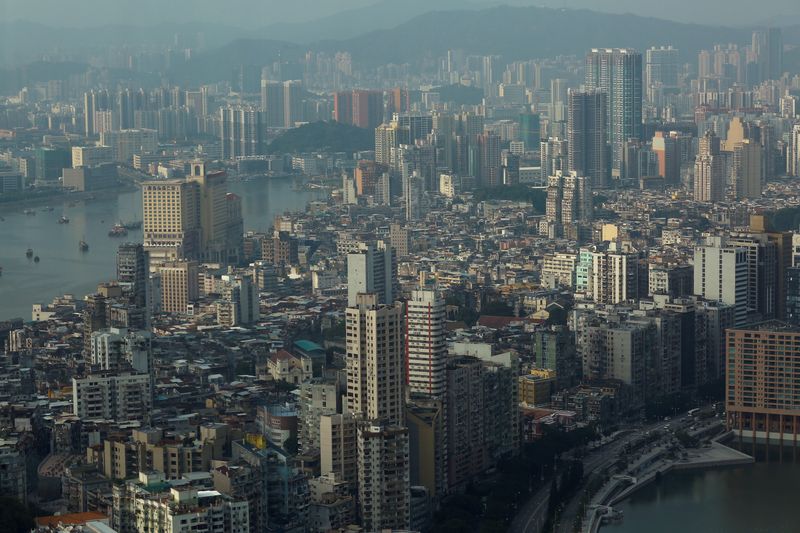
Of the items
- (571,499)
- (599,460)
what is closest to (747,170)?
(599,460)

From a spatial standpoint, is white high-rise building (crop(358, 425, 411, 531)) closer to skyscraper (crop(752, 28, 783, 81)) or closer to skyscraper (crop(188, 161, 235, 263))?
skyscraper (crop(188, 161, 235, 263))

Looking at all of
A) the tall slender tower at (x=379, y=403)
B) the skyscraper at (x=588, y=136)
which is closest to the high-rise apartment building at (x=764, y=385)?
the tall slender tower at (x=379, y=403)

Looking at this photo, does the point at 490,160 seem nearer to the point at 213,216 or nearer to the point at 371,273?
the point at 213,216

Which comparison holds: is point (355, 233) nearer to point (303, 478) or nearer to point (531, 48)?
point (303, 478)

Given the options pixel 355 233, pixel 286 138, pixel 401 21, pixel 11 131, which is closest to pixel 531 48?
pixel 401 21

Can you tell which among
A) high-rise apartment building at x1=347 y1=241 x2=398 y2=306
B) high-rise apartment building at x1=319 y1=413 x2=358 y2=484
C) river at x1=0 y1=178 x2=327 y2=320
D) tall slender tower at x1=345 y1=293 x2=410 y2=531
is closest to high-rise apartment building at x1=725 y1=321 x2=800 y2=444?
tall slender tower at x1=345 y1=293 x2=410 y2=531

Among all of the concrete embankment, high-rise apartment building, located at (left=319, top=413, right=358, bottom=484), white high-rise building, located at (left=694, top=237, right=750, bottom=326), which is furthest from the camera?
white high-rise building, located at (left=694, top=237, right=750, bottom=326)

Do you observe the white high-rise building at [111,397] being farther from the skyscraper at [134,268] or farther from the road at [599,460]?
the skyscraper at [134,268]
